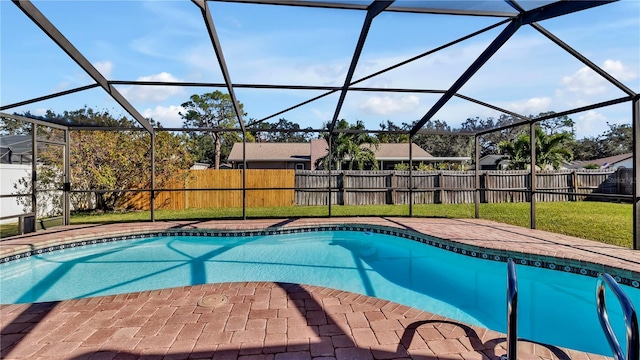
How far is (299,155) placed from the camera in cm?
2192

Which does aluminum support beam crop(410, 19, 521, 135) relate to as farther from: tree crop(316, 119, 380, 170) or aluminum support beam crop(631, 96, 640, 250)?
tree crop(316, 119, 380, 170)

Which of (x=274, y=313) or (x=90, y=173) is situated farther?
(x=90, y=173)

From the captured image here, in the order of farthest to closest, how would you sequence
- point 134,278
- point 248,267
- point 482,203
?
1. point 482,203
2. point 248,267
3. point 134,278

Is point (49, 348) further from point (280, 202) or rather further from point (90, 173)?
point (280, 202)

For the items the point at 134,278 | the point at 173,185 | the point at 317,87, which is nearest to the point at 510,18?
the point at 317,87

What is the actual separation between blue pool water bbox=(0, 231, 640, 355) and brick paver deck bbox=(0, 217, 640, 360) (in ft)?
3.54

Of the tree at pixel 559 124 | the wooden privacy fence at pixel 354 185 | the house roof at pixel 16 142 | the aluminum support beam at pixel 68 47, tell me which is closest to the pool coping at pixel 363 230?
the aluminum support beam at pixel 68 47

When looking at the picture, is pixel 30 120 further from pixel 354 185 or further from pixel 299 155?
pixel 299 155

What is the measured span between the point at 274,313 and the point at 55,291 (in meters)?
3.72

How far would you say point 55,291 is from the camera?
14.4ft

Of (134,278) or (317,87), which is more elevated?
(317,87)

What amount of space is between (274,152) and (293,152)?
1.38 m

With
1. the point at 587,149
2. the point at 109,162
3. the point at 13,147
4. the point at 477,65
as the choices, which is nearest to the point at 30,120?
the point at 109,162

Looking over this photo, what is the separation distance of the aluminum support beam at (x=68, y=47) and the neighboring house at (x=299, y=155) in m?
13.8
